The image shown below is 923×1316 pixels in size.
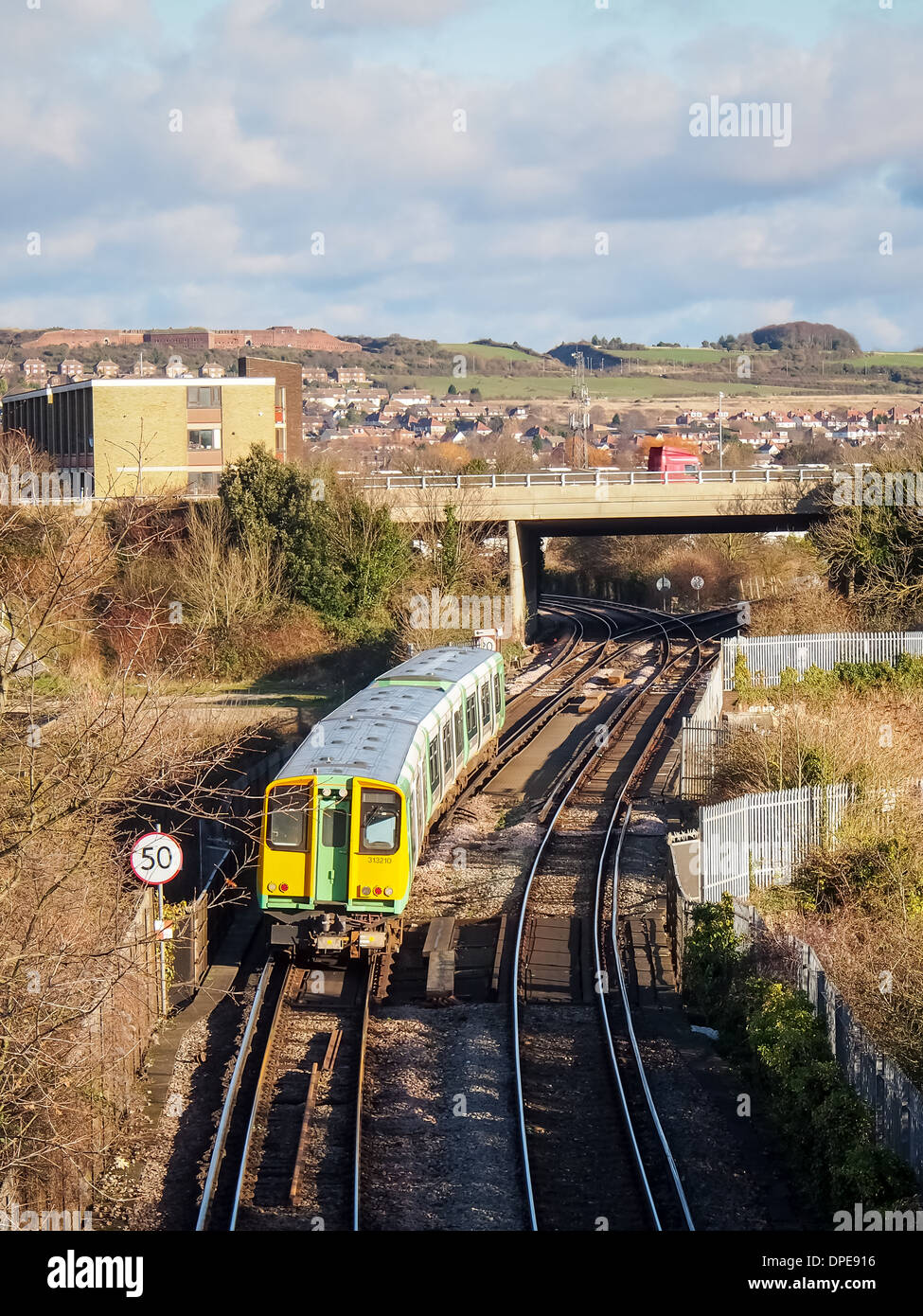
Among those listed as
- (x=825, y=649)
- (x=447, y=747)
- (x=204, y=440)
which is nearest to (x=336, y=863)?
(x=447, y=747)

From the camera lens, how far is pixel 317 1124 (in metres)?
11.0

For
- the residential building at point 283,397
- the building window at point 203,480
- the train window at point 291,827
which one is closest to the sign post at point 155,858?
the train window at point 291,827

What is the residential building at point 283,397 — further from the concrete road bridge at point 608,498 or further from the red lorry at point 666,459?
the red lorry at point 666,459

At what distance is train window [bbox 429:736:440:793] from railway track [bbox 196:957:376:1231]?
3.25m

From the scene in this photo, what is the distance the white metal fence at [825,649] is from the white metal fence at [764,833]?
9.77m

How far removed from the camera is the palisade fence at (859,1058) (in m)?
9.29

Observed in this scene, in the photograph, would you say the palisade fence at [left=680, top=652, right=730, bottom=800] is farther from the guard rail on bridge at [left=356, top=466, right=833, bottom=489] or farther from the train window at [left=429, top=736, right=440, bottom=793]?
the guard rail on bridge at [left=356, top=466, right=833, bottom=489]

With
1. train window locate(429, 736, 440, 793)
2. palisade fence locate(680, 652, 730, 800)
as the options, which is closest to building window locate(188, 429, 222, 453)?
palisade fence locate(680, 652, 730, 800)

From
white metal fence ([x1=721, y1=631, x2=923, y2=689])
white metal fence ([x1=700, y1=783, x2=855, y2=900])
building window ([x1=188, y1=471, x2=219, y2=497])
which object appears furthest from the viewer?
building window ([x1=188, y1=471, x2=219, y2=497])

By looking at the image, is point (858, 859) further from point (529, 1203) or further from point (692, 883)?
point (529, 1203)

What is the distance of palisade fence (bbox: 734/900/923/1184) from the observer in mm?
9289

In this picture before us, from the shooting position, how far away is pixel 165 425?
47781mm

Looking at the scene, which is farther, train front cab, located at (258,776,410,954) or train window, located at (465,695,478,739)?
train window, located at (465,695,478,739)
